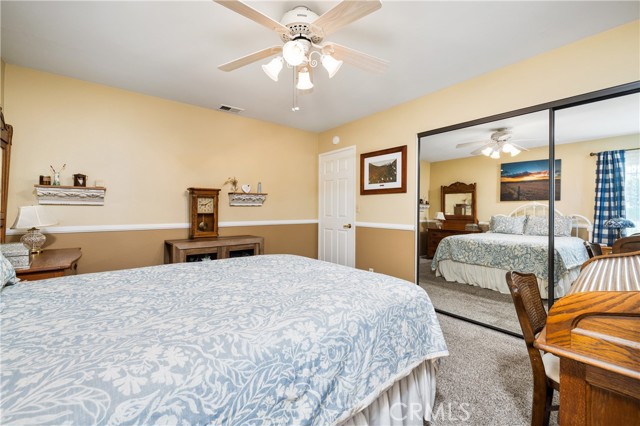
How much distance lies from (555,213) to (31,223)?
461cm

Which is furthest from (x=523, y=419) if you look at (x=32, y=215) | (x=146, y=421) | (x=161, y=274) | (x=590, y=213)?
(x=32, y=215)

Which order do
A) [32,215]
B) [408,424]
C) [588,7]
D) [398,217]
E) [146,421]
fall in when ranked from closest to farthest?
[146,421], [408,424], [588,7], [32,215], [398,217]

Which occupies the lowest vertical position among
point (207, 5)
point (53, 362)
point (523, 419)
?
point (523, 419)

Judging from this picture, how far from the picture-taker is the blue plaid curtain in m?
2.12

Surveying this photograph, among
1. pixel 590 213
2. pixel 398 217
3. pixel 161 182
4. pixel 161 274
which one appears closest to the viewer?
pixel 161 274

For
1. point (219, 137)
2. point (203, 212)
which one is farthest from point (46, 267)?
point (219, 137)

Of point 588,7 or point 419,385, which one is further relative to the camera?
point 588,7

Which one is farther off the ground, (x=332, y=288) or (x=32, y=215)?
(x=32, y=215)

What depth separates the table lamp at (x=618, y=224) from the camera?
6.85 ft

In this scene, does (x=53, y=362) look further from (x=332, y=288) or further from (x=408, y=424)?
(x=408, y=424)

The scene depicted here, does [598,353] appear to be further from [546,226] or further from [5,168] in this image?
[5,168]

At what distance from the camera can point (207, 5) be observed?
1865 mm

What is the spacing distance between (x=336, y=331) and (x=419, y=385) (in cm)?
86

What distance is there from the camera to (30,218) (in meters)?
2.39
